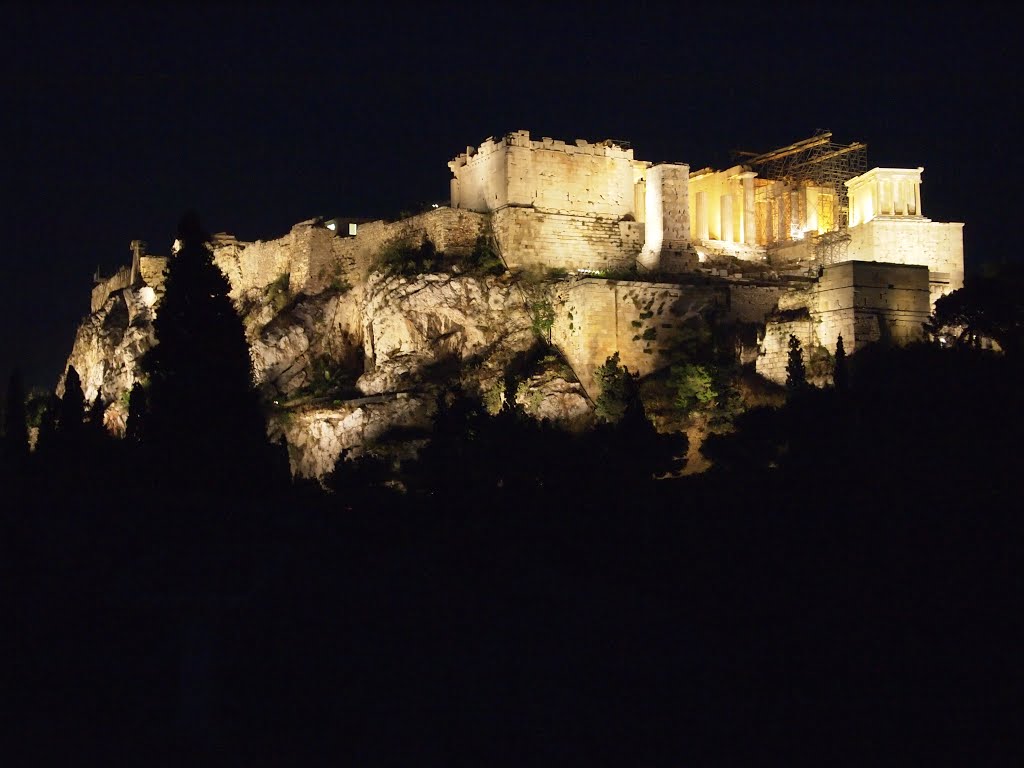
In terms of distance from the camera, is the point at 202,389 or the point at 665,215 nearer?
the point at 202,389

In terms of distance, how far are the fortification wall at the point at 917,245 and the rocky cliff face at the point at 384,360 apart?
1508 centimetres

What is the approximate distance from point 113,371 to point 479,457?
27.1 metres

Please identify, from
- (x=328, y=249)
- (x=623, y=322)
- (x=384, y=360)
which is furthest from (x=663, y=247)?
(x=328, y=249)

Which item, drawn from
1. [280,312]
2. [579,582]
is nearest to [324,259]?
[280,312]

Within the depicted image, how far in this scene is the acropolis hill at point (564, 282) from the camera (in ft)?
174

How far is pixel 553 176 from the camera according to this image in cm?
5950

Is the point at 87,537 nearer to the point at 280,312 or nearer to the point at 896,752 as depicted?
the point at 896,752

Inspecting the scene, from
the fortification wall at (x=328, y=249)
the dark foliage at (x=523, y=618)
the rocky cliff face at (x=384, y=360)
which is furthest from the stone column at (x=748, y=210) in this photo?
the dark foliage at (x=523, y=618)

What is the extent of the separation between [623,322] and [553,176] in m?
8.59

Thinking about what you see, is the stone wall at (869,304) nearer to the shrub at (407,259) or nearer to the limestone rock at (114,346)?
the shrub at (407,259)

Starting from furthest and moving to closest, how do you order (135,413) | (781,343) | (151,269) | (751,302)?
(151,269) < (751,302) < (781,343) < (135,413)

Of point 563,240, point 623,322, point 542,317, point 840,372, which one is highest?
point 563,240

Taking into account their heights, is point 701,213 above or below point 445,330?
above

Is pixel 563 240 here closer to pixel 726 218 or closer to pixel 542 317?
pixel 542 317
